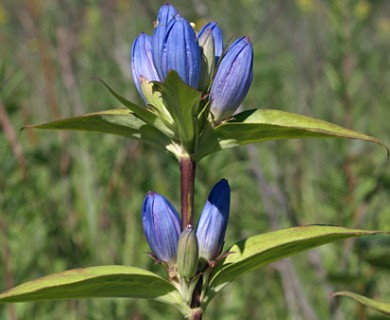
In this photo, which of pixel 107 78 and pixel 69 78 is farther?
pixel 107 78

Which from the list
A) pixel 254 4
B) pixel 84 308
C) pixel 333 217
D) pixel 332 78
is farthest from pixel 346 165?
pixel 254 4

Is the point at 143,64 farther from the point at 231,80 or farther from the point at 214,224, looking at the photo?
the point at 214,224

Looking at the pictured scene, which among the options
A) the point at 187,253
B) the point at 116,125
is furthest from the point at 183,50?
the point at 187,253

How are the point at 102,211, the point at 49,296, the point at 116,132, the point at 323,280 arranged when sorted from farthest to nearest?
the point at 102,211
the point at 323,280
the point at 116,132
the point at 49,296

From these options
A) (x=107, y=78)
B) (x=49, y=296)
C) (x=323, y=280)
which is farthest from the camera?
(x=107, y=78)

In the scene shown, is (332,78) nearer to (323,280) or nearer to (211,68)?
(323,280)

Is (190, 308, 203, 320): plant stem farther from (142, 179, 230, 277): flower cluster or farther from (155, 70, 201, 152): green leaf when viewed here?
(155, 70, 201, 152): green leaf

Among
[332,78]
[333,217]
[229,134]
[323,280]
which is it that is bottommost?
[323,280]
